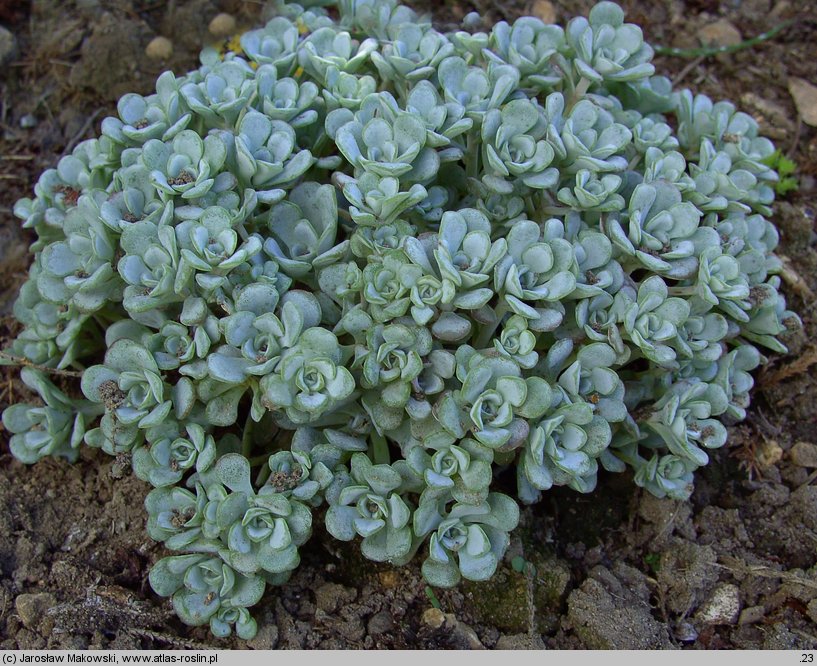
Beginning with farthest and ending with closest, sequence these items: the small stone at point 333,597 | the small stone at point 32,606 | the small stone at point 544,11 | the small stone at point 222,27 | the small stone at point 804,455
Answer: the small stone at point 544,11
the small stone at point 222,27
the small stone at point 804,455
the small stone at point 333,597
the small stone at point 32,606

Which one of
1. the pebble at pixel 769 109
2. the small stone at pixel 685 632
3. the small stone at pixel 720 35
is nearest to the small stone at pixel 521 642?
the small stone at pixel 685 632

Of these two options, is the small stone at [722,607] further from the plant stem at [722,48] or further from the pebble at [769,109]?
the plant stem at [722,48]

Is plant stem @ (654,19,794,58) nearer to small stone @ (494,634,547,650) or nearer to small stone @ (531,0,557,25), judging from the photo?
small stone @ (531,0,557,25)

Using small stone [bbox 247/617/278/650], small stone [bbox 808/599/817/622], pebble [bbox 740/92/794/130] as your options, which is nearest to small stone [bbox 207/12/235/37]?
pebble [bbox 740/92/794/130]

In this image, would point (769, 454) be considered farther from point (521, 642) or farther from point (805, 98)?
point (805, 98)

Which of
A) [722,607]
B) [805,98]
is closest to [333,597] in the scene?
[722,607]

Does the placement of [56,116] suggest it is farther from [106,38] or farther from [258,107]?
[258,107]
